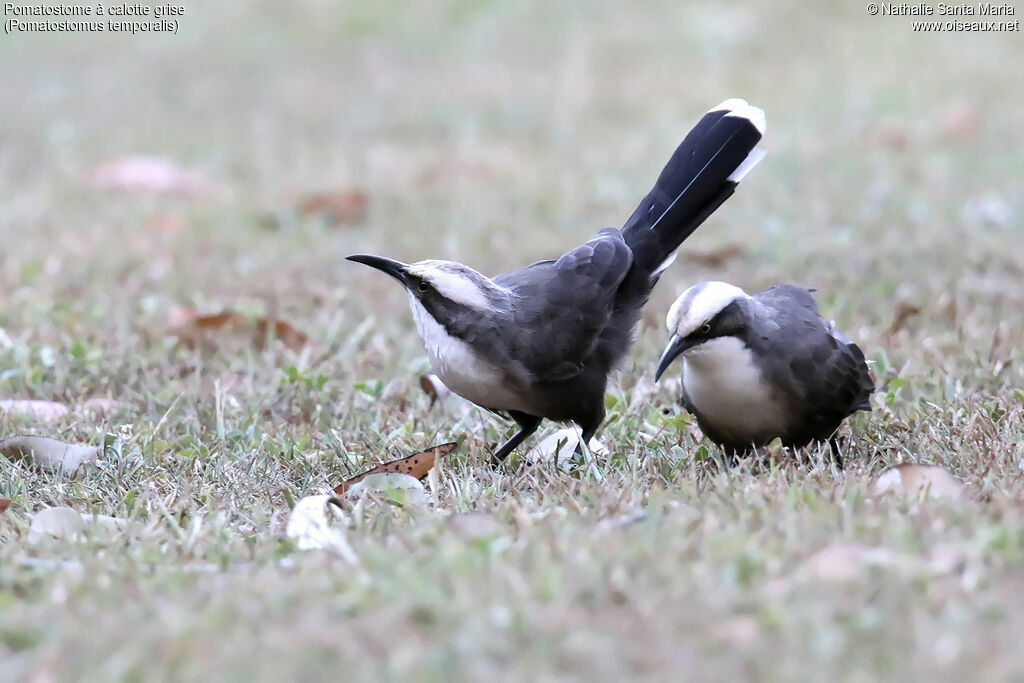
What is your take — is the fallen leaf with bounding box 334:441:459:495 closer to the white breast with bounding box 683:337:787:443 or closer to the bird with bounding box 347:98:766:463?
the bird with bounding box 347:98:766:463

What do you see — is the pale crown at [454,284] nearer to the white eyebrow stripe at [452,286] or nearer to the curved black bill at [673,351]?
the white eyebrow stripe at [452,286]

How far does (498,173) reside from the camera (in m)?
9.23

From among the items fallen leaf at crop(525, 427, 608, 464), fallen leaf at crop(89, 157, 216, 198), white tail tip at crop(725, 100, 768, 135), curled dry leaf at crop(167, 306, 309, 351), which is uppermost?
white tail tip at crop(725, 100, 768, 135)

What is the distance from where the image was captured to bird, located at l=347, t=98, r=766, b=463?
4082 millimetres

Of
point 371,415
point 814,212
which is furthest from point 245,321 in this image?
point 814,212

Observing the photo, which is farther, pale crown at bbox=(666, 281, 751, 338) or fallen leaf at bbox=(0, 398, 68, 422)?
fallen leaf at bbox=(0, 398, 68, 422)

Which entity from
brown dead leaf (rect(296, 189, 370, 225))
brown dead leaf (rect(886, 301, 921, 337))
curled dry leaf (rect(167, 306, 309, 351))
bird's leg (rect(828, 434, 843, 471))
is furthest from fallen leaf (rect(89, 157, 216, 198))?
bird's leg (rect(828, 434, 843, 471))

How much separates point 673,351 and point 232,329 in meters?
2.49

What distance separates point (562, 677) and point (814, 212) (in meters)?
5.87

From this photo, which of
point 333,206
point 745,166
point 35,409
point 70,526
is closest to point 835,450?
point 745,166

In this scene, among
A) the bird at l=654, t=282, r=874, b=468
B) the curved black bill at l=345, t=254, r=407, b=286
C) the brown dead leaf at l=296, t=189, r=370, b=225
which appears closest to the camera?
the bird at l=654, t=282, r=874, b=468

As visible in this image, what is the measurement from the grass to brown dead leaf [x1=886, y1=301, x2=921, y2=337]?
0.15ft

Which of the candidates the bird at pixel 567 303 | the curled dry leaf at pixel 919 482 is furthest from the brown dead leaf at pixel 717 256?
the curled dry leaf at pixel 919 482

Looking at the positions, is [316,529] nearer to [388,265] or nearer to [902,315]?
[388,265]
